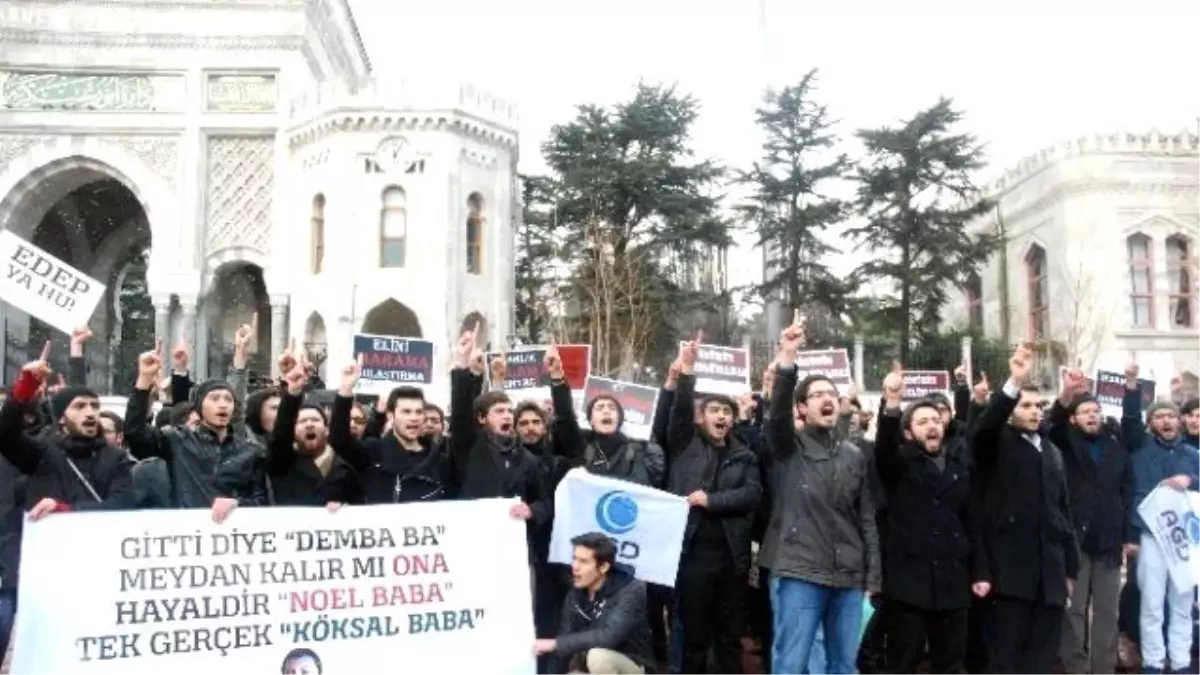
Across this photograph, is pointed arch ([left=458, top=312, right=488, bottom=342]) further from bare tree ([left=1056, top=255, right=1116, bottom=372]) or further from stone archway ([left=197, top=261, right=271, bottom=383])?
bare tree ([left=1056, top=255, right=1116, bottom=372])

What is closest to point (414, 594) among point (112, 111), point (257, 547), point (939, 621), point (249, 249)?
point (257, 547)

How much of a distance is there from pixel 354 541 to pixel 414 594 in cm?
40

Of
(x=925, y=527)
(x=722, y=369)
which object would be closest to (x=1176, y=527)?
(x=925, y=527)

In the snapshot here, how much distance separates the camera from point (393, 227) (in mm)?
24953

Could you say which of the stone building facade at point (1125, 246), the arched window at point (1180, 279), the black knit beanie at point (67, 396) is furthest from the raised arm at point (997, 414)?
the arched window at point (1180, 279)

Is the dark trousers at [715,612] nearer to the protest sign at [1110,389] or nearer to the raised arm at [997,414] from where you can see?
the raised arm at [997,414]

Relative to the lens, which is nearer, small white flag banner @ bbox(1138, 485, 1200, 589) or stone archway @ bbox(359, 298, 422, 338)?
small white flag banner @ bbox(1138, 485, 1200, 589)

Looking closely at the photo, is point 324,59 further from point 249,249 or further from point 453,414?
point 453,414

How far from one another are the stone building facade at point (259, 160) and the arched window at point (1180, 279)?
19154mm

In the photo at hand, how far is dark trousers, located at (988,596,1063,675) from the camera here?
5977 mm

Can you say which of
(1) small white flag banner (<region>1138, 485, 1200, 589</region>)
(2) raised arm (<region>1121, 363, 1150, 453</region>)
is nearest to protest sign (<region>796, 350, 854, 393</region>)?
(2) raised arm (<region>1121, 363, 1150, 453</region>)

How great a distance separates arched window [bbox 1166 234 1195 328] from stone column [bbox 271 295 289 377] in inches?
960

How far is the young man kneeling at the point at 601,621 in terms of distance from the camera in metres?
5.15

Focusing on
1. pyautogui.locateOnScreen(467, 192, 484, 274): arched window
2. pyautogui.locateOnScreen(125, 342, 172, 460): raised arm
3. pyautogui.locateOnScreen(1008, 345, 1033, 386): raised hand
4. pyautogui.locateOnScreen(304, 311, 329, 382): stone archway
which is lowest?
pyautogui.locateOnScreen(125, 342, 172, 460): raised arm
